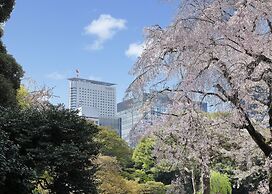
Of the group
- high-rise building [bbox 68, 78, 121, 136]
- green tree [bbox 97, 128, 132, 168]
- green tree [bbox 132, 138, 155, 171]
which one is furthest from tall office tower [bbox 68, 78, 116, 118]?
green tree [bbox 132, 138, 155, 171]

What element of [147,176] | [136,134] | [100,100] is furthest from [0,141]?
[100,100]

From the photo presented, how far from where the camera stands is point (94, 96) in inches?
2084

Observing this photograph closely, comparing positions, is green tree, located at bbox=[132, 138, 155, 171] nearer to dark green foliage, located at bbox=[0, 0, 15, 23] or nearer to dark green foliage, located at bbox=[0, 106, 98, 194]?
dark green foliage, located at bbox=[0, 0, 15, 23]

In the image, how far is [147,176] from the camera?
28.5 meters

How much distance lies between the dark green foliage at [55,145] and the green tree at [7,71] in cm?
90

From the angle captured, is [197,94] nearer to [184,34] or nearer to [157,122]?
[184,34]

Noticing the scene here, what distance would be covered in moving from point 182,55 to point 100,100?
48.5 meters

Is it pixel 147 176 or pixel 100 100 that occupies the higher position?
pixel 100 100

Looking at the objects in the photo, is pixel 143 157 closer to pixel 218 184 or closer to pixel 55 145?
pixel 218 184

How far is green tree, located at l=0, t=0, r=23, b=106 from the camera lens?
9.35m

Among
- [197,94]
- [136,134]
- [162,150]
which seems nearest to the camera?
[197,94]

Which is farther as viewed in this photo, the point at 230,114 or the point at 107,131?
the point at 107,131

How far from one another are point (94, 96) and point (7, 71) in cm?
4325

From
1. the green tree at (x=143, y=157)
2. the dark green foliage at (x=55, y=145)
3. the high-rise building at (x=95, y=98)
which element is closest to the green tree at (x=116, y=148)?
the green tree at (x=143, y=157)
